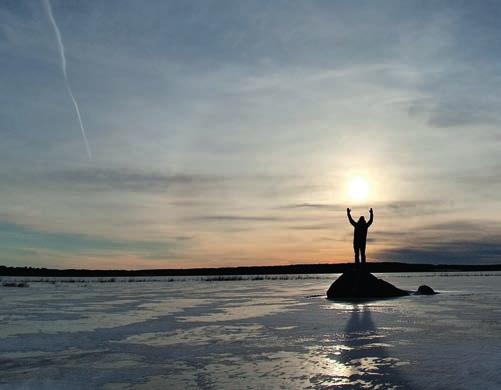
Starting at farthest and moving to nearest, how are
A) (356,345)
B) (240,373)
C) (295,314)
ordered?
(295,314)
(356,345)
(240,373)

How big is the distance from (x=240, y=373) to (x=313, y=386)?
58.0 inches

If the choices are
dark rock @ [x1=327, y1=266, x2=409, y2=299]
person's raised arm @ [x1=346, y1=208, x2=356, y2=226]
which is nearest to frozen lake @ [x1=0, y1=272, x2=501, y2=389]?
dark rock @ [x1=327, y1=266, x2=409, y2=299]

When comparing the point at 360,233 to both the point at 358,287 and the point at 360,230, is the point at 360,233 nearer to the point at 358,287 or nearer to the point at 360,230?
the point at 360,230

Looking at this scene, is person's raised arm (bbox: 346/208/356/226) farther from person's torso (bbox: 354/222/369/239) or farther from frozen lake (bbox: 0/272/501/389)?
frozen lake (bbox: 0/272/501/389)

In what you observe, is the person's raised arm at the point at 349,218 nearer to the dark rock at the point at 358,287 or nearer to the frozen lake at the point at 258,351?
the dark rock at the point at 358,287

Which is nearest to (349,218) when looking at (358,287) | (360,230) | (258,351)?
(360,230)

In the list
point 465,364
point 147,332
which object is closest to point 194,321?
point 147,332

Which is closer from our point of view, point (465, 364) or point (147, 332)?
point (465, 364)

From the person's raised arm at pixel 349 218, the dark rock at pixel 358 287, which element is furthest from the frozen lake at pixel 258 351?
the person's raised arm at pixel 349 218

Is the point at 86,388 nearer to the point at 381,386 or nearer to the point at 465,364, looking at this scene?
the point at 381,386

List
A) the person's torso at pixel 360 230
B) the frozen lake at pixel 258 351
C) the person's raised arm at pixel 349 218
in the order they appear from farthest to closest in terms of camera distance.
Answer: the person's torso at pixel 360 230 → the person's raised arm at pixel 349 218 → the frozen lake at pixel 258 351

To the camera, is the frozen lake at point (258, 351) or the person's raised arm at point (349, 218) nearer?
the frozen lake at point (258, 351)

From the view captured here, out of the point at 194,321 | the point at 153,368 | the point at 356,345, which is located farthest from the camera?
the point at 194,321

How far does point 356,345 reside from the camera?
35.5ft
